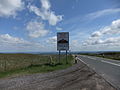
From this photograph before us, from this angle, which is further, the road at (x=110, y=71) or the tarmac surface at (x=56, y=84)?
the road at (x=110, y=71)

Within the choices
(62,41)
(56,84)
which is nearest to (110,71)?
(56,84)

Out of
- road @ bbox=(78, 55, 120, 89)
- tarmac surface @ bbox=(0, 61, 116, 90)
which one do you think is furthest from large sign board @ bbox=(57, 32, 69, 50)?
tarmac surface @ bbox=(0, 61, 116, 90)

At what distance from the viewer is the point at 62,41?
2338 cm

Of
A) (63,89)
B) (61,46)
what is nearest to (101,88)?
(63,89)

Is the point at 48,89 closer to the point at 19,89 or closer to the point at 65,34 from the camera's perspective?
the point at 19,89

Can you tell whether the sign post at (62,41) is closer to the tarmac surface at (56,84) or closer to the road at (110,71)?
the road at (110,71)

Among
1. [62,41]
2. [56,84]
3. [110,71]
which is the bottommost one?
[56,84]

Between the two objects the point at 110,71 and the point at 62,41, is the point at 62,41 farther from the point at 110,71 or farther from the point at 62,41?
the point at 110,71

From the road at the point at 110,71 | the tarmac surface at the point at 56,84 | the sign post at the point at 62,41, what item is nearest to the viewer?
the tarmac surface at the point at 56,84

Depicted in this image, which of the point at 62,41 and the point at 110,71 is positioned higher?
the point at 62,41

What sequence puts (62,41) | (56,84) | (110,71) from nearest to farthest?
(56,84)
(110,71)
(62,41)

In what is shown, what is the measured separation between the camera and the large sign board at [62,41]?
23145 millimetres

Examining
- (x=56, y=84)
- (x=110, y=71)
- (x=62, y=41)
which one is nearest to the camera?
(x=56, y=84)

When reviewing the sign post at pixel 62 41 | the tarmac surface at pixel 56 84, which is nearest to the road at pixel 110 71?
the tarmac surface at pixel 56 84
